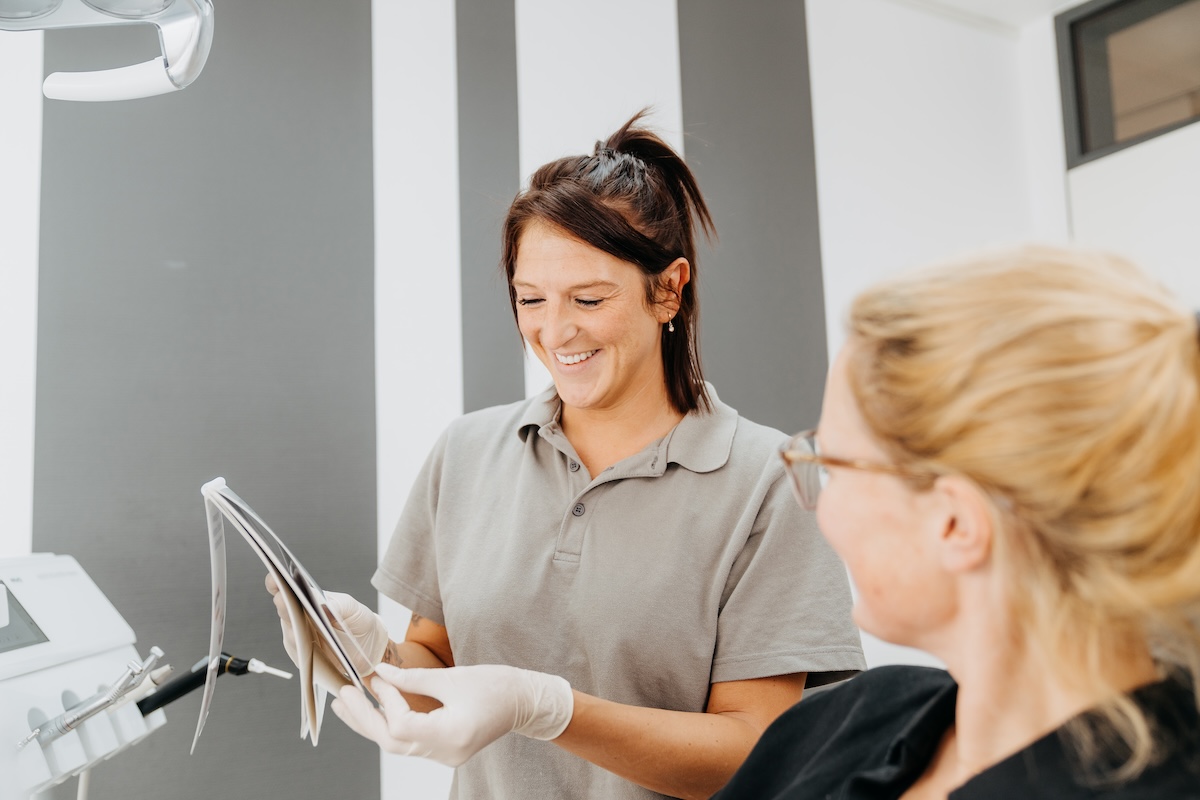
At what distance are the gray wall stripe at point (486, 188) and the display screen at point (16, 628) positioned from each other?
1095mm

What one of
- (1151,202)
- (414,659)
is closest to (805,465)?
(414,659)

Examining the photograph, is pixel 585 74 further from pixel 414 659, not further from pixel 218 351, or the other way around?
pixel 414 659

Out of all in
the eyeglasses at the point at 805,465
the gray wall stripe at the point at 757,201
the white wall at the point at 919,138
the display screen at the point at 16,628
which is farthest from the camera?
the white wall at the point at 919,138

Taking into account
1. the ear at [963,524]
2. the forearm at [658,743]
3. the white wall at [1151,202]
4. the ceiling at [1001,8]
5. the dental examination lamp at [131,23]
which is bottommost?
the forearm at [658,743]

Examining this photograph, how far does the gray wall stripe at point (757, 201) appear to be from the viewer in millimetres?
2742

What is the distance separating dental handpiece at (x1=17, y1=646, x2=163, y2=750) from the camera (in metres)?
1.26

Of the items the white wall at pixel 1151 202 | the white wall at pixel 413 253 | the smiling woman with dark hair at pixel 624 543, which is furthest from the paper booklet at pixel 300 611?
the white wall at pixel 1151 202

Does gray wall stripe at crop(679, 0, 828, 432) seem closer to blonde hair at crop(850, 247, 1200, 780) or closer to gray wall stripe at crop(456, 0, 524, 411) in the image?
gray wall stripe at crop(456, 0, 524, 411)

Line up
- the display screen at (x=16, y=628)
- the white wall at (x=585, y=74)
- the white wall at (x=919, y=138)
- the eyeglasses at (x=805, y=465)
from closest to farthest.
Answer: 1. the eyeglasses at (x=805, y=465)
2. the display screen at (x=16, y=628)
3. the white wall at (x=585, y=74)
4. the white wall at (x=919, y=138)

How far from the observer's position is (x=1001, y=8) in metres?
3.45

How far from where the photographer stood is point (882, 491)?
33.6 inches

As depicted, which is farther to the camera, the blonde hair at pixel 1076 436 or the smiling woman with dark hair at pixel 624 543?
the smiling woman with dark hair at pixel 624 543

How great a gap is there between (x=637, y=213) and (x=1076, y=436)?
35.4 inches

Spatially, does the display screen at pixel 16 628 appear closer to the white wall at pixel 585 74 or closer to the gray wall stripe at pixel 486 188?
the gray wall stripe at pixel 486 188
